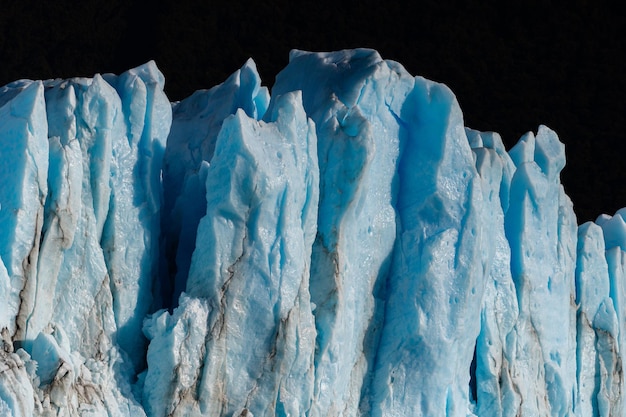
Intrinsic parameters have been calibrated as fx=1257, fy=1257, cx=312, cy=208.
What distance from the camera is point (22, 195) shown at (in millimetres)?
6355

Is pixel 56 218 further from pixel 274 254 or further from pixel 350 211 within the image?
pixel 350 211

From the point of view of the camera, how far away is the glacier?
6.53 m

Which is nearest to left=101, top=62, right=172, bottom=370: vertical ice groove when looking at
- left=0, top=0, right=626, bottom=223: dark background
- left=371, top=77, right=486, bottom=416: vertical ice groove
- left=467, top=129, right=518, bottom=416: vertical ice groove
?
left=371, top=77, right=486, bottom=416: vertical ice groove

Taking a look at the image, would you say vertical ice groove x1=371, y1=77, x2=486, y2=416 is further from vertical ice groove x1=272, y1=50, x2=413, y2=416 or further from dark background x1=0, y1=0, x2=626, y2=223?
dark background x1=0, y1=0, x2=626, y2=223

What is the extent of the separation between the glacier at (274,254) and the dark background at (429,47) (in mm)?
8869

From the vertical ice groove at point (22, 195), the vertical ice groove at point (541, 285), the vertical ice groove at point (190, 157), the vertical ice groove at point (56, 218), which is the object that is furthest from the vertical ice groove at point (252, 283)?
the vertical ice groove at point (541, 285)

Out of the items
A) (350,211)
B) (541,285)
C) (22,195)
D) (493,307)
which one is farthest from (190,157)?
(541,285)

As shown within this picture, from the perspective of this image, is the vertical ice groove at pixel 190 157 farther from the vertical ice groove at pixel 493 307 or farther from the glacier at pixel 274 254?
the vertical ice groove at pixel 493 307

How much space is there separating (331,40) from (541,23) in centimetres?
311

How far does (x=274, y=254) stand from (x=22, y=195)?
150 centimetres

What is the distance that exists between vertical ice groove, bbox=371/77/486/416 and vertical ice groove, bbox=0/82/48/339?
243cm

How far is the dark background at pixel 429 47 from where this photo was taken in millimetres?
17688

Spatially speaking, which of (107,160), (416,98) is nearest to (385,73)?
(416,98)

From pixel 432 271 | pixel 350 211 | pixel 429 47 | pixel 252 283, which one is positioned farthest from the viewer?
pixel 429 47
